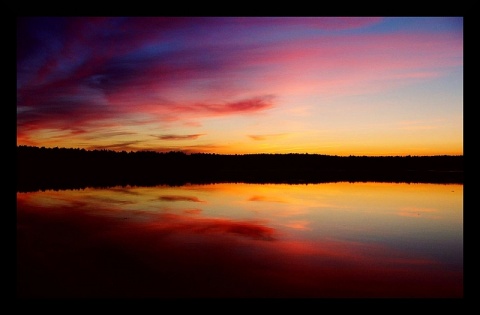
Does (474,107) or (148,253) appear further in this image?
(148,253)

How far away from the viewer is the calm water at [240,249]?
13.0 feet

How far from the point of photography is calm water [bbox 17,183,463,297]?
3947 mm

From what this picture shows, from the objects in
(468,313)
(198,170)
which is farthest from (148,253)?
(198,170)

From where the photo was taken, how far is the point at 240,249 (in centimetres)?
504

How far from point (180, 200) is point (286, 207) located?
2612 mm

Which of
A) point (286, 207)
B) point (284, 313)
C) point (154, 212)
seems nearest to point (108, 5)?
point (284, 313)

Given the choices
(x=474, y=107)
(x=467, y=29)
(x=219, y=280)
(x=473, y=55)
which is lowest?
(x=219, y=280)

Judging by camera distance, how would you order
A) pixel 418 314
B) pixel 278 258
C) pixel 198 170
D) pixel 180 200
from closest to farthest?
pixel 418 314 → pixel 278 258 → pixel 180 200 → pixel 198 170

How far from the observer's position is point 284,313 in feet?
9.34

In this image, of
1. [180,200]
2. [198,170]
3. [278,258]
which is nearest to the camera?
[278,258]

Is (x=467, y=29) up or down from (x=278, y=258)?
up

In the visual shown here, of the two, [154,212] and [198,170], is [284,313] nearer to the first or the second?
[154,212]

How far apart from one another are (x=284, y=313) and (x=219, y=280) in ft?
4.28

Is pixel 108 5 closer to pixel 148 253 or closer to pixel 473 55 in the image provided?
pixel 473 55
